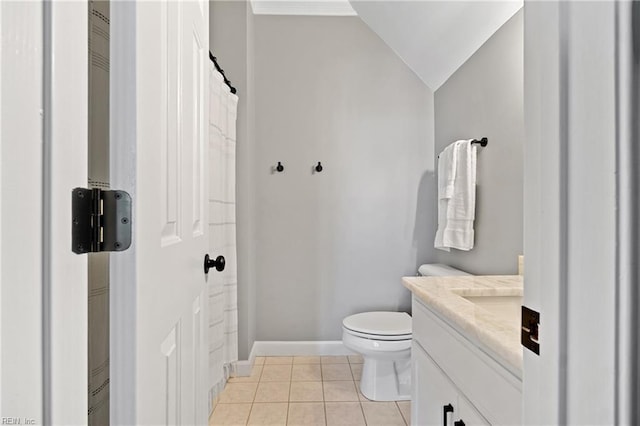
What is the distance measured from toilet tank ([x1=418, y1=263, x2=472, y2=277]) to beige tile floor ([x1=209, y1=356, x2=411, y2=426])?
767mm

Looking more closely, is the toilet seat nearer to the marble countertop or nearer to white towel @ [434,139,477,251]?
white towel @ [434,139,477,251]

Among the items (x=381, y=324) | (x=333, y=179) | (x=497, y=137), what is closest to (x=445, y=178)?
(x=497, y=137)

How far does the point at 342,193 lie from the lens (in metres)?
2.90

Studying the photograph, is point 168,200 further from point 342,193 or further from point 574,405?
point 342,193

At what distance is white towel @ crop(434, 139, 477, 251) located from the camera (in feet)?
6.97

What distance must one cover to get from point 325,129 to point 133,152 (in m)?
2.37

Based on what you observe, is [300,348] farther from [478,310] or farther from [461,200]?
[478,310]

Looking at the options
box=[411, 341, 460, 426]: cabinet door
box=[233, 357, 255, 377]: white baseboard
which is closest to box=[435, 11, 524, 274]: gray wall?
box=[411, 341, 460, 426]: cabinet door

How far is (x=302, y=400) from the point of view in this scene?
7.27 ft

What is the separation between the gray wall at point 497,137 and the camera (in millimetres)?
1762

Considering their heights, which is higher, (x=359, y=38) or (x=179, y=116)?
(x=359, y=38)

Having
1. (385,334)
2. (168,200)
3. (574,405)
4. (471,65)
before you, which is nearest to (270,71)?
(471,65)

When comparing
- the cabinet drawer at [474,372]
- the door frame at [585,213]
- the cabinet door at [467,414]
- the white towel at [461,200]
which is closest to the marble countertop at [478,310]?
the cabinet drawer at [474,372]

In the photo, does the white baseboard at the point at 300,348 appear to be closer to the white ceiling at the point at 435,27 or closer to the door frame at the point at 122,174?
the white ceiling at the point at 435,27
